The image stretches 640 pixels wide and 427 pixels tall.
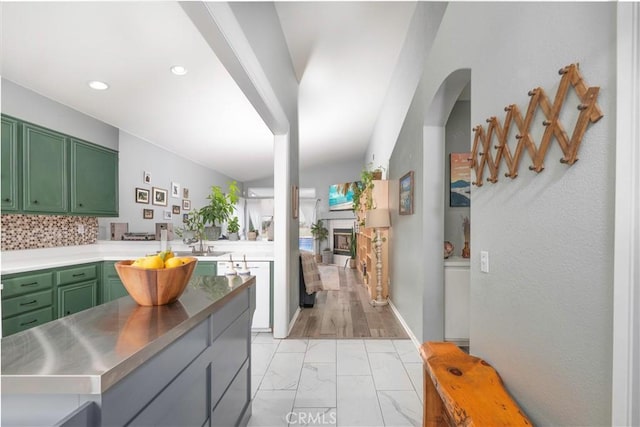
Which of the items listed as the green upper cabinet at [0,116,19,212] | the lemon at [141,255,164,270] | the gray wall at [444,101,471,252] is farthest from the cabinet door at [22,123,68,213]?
the gray wall at [444,101,471,252]

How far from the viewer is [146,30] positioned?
7.41 feet

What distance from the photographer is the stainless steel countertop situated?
2.05 feet

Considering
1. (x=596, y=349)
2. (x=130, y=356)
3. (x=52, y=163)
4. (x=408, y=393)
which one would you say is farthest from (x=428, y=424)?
(x=52, y=163)

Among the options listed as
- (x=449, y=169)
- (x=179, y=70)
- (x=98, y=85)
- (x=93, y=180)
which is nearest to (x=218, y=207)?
(x=179, y=70)

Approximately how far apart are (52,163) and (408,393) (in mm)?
4048

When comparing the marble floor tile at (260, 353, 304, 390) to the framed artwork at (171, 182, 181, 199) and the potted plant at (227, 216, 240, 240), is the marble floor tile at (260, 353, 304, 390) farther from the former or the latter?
the framed artwork at (171, 182, 181, 199)

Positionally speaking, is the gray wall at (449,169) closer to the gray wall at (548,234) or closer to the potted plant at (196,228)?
the gray wall at (548,234)

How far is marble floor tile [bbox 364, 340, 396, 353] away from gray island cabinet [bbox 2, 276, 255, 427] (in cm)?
163

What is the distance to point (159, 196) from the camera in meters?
5.06

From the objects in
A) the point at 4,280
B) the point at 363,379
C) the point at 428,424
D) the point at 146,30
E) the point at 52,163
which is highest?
the point at 146,30

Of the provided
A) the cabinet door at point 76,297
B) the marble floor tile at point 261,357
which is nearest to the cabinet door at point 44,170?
the cabinet door at point 76,297

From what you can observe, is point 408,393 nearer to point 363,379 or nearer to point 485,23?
point 363,379

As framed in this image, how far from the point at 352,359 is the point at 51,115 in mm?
4052

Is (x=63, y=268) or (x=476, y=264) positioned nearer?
(x=476, y=264)
